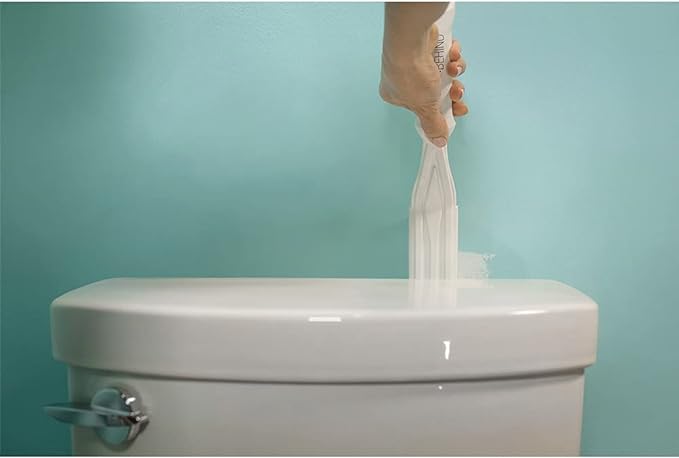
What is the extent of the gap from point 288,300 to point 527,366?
0.67 ft

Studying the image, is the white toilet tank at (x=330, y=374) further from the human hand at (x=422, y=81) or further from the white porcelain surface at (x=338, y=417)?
the human hand at (x=422, y=81)

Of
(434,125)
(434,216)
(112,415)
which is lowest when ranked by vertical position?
(112,415)

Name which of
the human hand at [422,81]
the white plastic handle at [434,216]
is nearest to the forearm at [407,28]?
the human hand at [422,81]

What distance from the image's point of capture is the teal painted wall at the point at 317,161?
0.86m

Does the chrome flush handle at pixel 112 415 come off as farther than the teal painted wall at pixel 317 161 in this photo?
No

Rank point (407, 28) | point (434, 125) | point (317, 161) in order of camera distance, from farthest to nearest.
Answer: point (317, 161) < point (434, 125) < point (407, 28)

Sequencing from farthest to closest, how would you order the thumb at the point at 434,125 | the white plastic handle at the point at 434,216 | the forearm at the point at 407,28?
the white plastic handle at the point at 434,216 → the thumb at the point at 434,125 → the forearm at the point at 407,28

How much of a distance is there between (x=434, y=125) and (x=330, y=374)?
32 cm

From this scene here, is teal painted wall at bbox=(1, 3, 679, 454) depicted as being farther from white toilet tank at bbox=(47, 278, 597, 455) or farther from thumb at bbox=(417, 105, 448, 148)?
white toilet tank at bbox=(47, 278, 597, 455)

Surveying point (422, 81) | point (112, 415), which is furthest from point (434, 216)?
point (112, 415)

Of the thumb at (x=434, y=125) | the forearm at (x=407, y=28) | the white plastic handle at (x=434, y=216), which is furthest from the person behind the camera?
the white plastic handle at (x=434, y=216)

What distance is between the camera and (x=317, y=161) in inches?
34.6

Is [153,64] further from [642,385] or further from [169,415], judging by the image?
[642,385]

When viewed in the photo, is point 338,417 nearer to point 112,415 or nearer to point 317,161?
point 112,415
